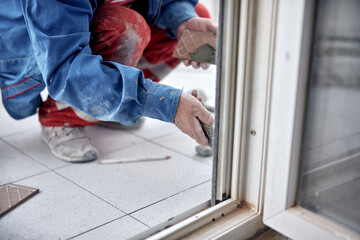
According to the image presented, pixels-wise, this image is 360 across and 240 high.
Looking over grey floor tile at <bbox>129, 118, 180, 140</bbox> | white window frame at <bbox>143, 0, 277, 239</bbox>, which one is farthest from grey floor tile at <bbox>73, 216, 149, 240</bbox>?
grey floor tile at <bbox>129, 118, 180, 140</bbox>

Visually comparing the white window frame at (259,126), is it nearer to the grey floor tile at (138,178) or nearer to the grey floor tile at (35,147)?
the grey floor tile at (138,178)

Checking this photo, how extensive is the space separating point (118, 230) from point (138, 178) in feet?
1.11

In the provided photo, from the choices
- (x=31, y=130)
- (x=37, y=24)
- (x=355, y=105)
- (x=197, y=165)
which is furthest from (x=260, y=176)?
(x=31, y=130)

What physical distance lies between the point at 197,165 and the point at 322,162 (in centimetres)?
69

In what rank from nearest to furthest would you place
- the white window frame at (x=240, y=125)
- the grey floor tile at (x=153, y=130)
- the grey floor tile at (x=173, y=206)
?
the white window frame at (x=240, y=125) → the grey floor tile at (x=173, y=206) → the grey floor tile at (x=153, y=130)

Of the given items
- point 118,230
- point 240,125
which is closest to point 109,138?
point 118,230

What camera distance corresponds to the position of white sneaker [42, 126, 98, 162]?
1.50 m

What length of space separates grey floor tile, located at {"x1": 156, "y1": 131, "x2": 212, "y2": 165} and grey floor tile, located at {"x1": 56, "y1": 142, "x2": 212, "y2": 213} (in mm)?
39

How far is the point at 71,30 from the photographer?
105cm

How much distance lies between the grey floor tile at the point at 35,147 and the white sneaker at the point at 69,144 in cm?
2

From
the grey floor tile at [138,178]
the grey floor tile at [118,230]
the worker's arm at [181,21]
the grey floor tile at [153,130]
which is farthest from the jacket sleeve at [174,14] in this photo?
the grey floor tile at [118,230]

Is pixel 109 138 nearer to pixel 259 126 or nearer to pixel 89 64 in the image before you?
pixel 89 64

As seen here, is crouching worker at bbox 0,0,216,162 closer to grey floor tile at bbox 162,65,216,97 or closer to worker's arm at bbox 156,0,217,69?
worker's arm at bbox 156,0,217,69

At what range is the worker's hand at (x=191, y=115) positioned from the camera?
101 cm
